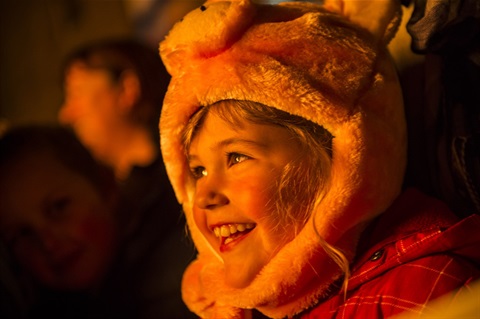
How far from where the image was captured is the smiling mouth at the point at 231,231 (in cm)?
89

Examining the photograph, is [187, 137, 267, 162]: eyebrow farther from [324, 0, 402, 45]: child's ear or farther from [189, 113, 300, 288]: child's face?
[324, 0, 402, 45]: child's ear

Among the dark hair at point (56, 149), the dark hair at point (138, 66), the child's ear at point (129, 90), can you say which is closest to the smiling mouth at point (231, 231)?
the dark hair at point (56, 149)

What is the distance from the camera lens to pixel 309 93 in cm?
83

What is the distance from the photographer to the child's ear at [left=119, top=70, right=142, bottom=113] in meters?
2.03

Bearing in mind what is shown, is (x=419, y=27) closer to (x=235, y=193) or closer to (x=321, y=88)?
(x=321, y=88)

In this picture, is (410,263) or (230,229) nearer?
(410,263)

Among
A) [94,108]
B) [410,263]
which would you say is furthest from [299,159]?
[94,108]

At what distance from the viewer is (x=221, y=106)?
2.91 feet

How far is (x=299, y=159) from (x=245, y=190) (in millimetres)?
85

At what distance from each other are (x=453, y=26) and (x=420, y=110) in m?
0.17

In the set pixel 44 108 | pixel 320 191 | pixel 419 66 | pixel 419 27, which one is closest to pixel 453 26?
pixel 419 27

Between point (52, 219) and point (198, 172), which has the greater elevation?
point (198, 172)

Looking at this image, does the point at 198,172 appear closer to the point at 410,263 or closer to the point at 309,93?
the point at 309,93

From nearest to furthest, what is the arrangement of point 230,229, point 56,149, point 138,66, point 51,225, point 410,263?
point 410,263, point 230,229, point 51,225, point 56,149, point 138,66
